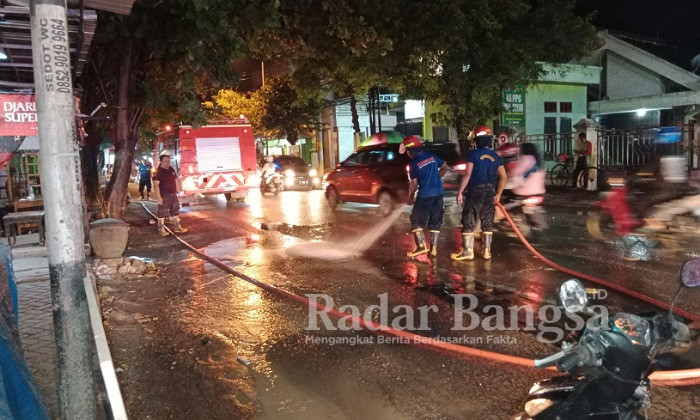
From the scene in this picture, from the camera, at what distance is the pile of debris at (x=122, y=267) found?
8.05 m

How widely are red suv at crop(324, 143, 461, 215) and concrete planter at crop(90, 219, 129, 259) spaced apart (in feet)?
21.0

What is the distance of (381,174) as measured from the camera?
13172 mm

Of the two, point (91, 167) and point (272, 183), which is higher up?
point (91, 167)

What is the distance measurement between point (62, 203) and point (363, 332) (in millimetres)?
2972

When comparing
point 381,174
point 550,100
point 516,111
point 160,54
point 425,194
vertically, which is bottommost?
point 425,194

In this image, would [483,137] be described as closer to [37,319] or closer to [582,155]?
[37,319]

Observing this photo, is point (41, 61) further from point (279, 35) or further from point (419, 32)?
point (419, 32)

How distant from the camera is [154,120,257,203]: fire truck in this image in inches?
698

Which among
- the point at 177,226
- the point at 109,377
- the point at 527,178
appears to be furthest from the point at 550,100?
the point at 109,377

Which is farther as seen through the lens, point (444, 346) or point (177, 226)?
point (177, 226)

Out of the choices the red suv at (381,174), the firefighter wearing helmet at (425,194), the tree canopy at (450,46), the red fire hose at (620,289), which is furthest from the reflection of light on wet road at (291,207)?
the red fire hose at (620,289)

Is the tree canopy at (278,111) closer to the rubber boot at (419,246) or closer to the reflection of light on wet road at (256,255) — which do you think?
the reflection of light on wet road at (256,255)

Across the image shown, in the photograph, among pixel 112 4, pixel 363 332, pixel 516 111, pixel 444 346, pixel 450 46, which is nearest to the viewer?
pixel 444 346

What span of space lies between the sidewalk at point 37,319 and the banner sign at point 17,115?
6.91 ft
